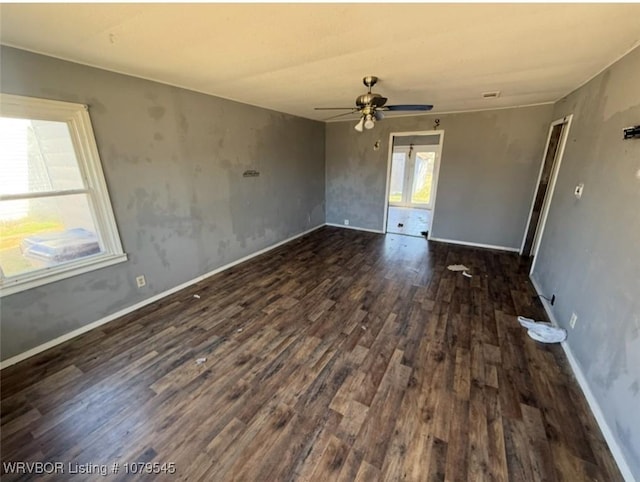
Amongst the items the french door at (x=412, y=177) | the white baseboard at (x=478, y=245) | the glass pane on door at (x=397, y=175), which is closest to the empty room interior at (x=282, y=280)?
the white baseboard at (x=478, y=245)

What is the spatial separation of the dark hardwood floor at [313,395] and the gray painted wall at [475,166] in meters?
1.95

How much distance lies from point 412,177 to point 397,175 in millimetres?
523

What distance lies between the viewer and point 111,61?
7.18 ft

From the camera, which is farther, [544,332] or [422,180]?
[422,180]

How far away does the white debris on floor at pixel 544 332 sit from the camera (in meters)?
2.39

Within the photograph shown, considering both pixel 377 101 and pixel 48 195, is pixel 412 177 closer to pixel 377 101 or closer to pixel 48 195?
pixel 377 101

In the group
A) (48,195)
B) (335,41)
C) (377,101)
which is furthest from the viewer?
(377,101)

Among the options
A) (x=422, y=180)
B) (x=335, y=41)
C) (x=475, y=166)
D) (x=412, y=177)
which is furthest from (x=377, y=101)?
(x=422, y=180)

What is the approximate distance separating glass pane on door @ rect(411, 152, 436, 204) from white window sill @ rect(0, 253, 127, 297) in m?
8.47

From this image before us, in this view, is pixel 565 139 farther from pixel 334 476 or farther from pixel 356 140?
pixel 334 476

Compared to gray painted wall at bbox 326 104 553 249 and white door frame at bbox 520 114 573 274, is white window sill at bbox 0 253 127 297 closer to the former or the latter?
gray painted wall at bbox 326 104 553 249

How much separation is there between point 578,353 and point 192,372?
10.3 feet

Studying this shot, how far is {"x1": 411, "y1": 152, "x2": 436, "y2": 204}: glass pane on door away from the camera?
870 centimetres

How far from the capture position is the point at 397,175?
910cm
